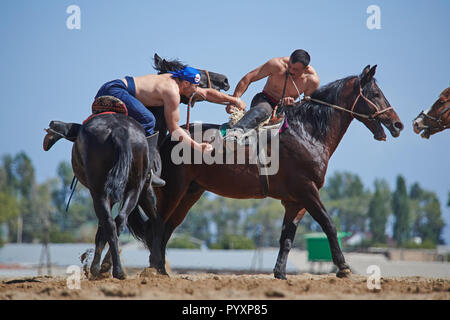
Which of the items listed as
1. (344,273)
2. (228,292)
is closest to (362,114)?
(344,273)

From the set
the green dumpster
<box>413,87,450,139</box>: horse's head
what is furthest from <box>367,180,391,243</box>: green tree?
<box>413,87,450,139</box>: horse's head

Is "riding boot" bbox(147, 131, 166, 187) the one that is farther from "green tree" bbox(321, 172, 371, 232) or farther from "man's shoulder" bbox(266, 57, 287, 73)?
"green tree" bbox(321, 172, 371, 232)

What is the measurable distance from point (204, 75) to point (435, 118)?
11.4 feet

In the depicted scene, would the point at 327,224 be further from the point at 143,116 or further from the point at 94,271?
the point at 94,271

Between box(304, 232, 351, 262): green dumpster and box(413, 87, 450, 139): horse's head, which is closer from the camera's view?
box(413, 87, 450, 139): horse's head

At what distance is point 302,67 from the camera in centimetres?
859

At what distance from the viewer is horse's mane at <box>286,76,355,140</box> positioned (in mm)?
8547

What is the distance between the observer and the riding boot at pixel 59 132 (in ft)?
24.0

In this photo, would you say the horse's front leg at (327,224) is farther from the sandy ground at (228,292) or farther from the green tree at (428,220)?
the green tree at (428,220)

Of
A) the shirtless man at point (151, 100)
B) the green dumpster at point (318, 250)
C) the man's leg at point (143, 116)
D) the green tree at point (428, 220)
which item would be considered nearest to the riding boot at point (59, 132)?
the shirtless man at point (151, 100)

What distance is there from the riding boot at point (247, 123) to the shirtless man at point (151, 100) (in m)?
0.64

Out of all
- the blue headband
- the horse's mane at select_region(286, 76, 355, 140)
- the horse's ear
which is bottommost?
the horse's mane at select_region(286, 76, 355, 140)

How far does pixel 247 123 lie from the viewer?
8.21 m

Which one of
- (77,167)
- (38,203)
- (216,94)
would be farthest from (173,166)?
(38,203)
